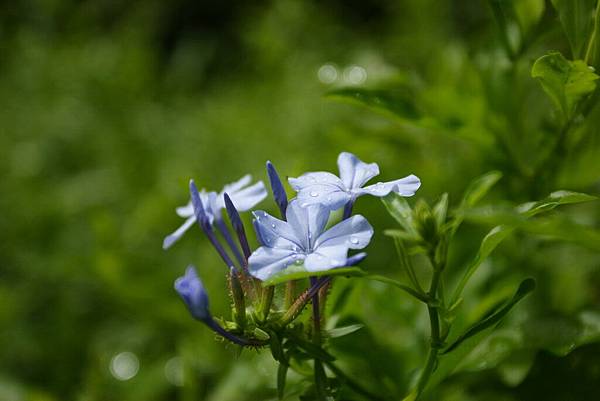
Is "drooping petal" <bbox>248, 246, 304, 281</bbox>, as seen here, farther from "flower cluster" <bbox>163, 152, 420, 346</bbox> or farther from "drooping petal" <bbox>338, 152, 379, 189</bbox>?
"drooping petal" <bbox>338, 152, 379, 189</bbox>

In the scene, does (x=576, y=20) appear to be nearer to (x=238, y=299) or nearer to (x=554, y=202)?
(x=554, y=202)

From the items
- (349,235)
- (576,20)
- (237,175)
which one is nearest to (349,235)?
(349,235)

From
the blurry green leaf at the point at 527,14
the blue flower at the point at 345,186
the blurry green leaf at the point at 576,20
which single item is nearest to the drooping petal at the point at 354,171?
the blue flower at the point at 345,186

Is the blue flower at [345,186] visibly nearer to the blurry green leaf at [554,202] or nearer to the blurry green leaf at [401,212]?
the blurry green leaf at [401,212]

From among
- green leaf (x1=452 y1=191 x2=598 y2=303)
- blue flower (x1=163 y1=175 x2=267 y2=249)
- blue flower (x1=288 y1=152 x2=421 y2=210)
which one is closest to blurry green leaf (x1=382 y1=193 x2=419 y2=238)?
blue flower (x1=288 y1=152 x2=421 y2=210)

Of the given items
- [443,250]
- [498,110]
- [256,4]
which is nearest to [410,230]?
[443,250]

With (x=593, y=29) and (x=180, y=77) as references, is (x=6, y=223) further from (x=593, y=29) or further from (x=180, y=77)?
(x=593, y=29)
